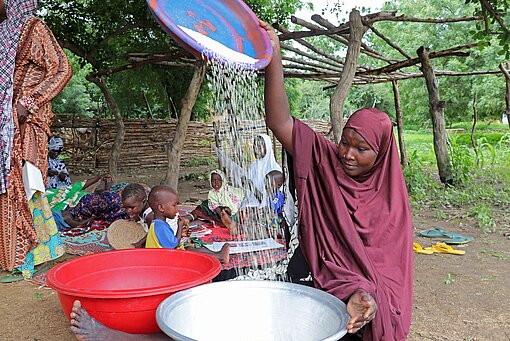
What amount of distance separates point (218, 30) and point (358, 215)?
3.25 ft

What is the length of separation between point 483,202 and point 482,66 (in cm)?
1485

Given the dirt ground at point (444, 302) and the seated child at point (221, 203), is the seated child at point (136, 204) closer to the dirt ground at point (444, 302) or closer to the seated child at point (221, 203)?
the dirt ground at point (444, 302)

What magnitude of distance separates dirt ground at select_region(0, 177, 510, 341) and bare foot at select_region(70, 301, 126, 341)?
82 cm

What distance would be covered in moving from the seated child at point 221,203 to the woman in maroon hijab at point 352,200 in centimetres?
276

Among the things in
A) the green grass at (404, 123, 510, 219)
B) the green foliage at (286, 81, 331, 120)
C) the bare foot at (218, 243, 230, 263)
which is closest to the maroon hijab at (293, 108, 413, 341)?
the bare foot at (218, 243, 230, 263)

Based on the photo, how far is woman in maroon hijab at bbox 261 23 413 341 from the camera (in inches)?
69.9

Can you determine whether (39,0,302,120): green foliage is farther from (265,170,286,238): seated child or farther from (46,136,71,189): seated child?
(265,170,286,238): seated child

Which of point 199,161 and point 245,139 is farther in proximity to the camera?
point 199,161

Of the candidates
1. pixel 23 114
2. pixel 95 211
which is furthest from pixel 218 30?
pixel 95 211

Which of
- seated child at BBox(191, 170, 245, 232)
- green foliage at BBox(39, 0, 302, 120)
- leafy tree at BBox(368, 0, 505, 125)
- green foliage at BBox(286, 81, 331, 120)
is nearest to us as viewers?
seated child at BBox(191, 170, 245, 232)

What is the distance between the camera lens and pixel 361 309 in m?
1.47

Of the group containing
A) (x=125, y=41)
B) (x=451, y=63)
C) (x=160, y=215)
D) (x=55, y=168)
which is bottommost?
(x=160, y=215)

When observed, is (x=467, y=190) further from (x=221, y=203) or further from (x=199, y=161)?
(x=199, y=161)

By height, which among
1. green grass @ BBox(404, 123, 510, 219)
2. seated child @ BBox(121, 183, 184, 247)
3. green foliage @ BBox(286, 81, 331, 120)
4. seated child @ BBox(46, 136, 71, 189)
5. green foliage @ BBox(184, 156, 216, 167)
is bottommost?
green grass @ BBox(404, 123, 510, 219)
